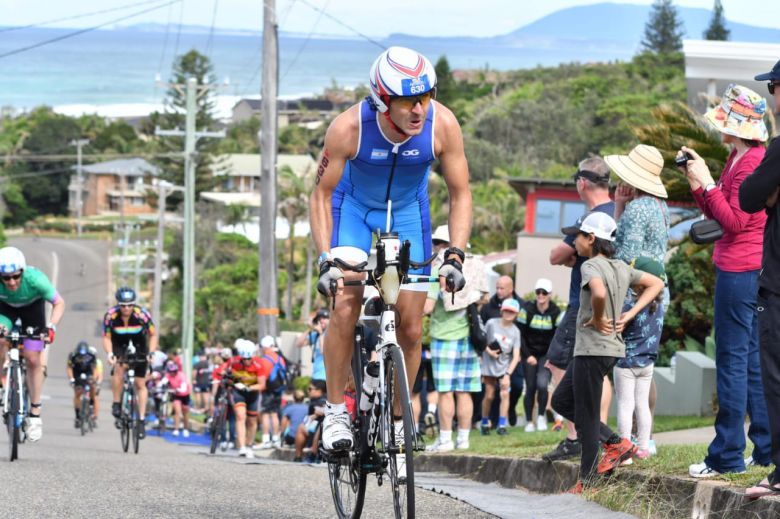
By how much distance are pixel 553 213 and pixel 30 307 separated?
1350 inches

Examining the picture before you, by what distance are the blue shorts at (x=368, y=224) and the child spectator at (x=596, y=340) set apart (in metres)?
1.54

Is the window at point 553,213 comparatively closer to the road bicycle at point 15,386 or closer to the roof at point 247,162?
the road bicycle at point 15,386

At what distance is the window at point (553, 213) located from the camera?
4684 cm

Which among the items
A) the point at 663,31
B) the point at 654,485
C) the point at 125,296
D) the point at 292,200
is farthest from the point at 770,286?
the point at 663,31

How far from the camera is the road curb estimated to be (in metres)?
7.79

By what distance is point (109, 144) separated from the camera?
155375 millimetres

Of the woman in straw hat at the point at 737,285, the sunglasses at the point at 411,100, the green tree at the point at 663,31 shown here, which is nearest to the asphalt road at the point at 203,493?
the woman in straw hat at the point at 737,285

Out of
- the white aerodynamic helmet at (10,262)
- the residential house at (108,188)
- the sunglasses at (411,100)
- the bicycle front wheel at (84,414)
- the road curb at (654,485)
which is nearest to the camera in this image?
the road curb at (654,485)

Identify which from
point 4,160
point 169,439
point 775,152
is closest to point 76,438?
point 169,439

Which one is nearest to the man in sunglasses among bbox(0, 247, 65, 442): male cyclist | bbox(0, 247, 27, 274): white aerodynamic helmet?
bbox(0, 247, 65, 442): male cyclist

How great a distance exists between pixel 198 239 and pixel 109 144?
6402 centimetres

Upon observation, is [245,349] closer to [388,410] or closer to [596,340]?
[596,340]

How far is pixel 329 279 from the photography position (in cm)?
786

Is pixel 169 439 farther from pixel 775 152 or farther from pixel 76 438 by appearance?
pixel 775 152
